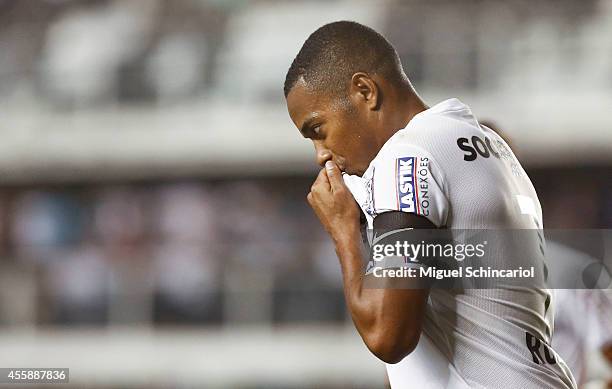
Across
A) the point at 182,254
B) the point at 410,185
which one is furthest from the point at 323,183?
the point at 182,254

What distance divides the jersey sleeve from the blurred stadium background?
8396 millimetres

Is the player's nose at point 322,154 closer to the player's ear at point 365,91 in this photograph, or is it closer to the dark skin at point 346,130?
the dark skin at point 346,130

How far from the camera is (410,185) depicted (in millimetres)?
1797

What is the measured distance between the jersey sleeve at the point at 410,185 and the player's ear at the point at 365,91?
217 millimetres

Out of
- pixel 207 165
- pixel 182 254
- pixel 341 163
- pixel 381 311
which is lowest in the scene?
pixel 381 311

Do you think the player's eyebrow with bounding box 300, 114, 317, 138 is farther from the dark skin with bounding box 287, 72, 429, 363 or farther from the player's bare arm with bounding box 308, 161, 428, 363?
the player's bare arm with bounding box 308, 161, 428, 363

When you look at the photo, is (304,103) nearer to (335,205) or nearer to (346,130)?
(346,130)

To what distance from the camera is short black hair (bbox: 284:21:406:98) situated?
2.10 metres

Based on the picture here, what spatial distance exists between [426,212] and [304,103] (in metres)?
0.41

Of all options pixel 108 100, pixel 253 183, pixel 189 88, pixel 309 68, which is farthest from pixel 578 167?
pixel 309 68

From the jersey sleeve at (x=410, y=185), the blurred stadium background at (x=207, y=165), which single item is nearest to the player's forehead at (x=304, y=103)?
Result: the jersey sleeve at (x=410, y=185)

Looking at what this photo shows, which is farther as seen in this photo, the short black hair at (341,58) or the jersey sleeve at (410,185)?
the short black hair at (341,58)

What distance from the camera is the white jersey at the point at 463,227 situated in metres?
1.83

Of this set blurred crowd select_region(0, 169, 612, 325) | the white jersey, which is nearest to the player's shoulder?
the white jersey
